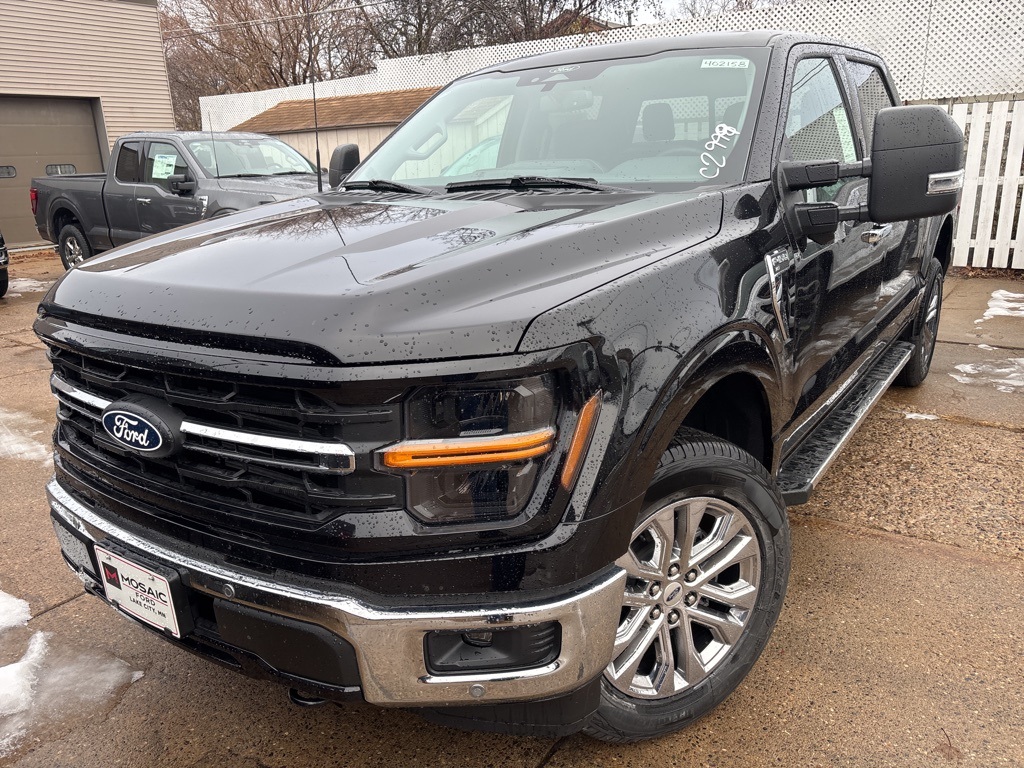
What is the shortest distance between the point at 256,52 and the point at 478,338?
3015 centimetres

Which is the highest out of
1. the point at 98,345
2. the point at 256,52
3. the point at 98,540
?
the point at 256,52

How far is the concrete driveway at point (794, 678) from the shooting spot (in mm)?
2238

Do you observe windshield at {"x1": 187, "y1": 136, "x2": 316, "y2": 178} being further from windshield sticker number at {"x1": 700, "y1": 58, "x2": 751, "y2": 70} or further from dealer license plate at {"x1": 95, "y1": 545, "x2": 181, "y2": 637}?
dealer license plate at {"x1": 95, "y1": 545, "x2": 181, "y2": 637}

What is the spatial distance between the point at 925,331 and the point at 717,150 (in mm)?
2979

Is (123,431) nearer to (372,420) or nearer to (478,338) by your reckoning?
(372,420)

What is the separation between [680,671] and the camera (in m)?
2.22

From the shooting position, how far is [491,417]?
164cm

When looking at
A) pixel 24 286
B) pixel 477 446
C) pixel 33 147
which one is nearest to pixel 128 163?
pixel 24 286

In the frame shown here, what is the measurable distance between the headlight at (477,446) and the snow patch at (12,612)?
2155 mm

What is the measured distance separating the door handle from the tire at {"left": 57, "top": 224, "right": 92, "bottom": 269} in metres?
10.1

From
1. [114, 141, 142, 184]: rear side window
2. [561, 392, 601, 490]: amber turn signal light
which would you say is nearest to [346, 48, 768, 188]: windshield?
[561, 392, 601, 490]: amber turn signal light

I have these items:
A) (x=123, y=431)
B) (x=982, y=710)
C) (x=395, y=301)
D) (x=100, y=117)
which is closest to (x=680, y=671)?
(x=982, y=710)

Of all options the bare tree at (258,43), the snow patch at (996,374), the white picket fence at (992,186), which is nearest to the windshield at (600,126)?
the snow patch at (996,374)

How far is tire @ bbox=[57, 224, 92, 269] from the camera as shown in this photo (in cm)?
1070
